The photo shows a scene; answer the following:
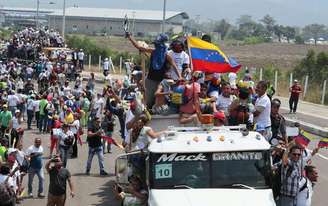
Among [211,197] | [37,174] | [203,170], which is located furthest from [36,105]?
[211,197]

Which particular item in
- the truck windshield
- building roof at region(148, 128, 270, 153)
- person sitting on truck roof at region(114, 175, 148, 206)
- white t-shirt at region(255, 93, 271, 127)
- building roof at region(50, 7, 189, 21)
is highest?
building roof at region(50, 7, 189, 21)

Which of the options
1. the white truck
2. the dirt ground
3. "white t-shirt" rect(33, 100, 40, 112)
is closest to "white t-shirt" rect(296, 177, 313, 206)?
the white truck

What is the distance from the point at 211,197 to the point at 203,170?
497 mm

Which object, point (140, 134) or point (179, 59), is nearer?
point (140, 134)

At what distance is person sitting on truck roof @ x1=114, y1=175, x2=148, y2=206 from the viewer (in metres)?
11.1

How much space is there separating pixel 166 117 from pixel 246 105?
1445mm

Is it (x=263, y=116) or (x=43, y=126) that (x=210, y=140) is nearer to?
(x=263, y=116)

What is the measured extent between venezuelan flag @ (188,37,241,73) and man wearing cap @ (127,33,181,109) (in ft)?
2.95

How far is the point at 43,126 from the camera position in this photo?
2838cm

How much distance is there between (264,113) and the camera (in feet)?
42.4

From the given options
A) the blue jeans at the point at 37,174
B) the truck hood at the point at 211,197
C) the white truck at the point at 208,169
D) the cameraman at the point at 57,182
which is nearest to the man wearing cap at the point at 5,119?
the blue jeans at the point at 37,174

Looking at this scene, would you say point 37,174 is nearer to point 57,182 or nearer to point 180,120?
point 57,182

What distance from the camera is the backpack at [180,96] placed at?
1312 centimetres

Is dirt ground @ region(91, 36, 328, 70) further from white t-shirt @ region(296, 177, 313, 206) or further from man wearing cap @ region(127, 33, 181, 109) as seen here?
white t-shirt @ region(296, 177, 313, 206)
